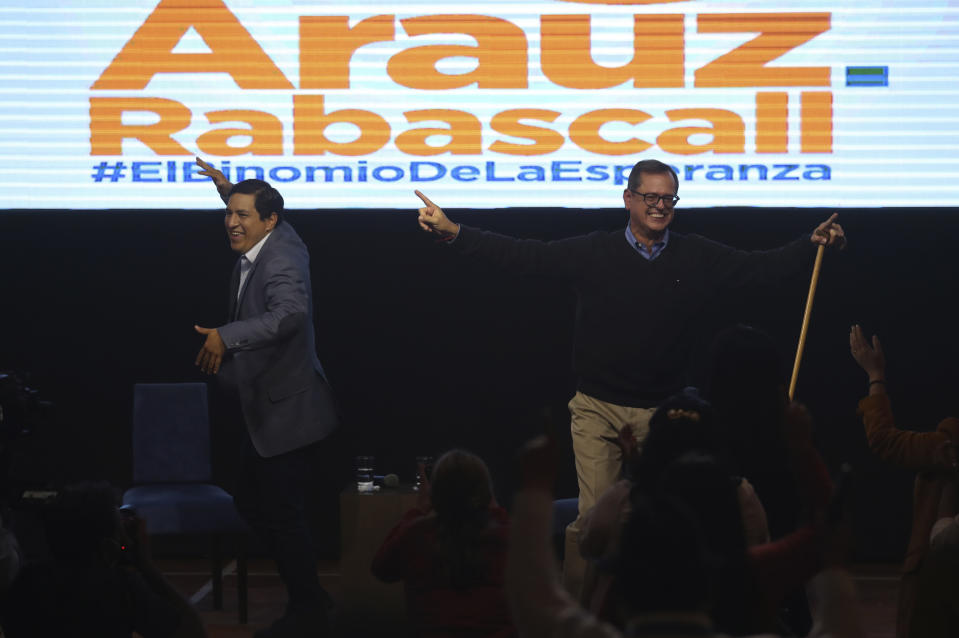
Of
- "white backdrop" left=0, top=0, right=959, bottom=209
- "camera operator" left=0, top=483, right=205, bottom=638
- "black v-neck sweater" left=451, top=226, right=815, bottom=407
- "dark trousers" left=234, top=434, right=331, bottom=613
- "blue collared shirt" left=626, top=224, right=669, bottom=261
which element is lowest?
"dark trousers" left=234, top=434, right=331, bottom=613

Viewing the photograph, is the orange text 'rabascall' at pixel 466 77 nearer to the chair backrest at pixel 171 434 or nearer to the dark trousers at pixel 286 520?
the chair backrest at pixel 171 434

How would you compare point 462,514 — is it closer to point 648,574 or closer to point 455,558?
point 455,558

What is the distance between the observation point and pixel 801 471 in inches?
72.8

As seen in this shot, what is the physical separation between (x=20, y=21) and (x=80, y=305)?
127cm

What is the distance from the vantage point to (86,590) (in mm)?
2191

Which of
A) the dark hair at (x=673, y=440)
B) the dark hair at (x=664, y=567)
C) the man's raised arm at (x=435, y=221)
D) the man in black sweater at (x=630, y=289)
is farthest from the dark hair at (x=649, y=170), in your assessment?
the dark hair at (x=664, y=567)

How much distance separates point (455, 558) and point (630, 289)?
177cm

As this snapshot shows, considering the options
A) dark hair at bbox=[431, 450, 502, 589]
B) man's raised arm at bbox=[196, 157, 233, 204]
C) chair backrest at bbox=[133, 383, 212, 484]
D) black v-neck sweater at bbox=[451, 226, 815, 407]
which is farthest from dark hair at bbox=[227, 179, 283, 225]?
dark hair at bbox=[431, 450, 502, 589]

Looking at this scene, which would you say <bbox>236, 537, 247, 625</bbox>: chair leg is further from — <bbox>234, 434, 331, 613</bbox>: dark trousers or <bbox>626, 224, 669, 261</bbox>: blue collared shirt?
<bbox>626, 224, 669, 261</bbox>: blue collared shirt

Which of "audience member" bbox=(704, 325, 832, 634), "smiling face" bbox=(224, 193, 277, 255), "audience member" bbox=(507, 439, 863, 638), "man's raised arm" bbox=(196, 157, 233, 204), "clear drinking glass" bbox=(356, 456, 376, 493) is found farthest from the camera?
"man's raised arm" bbox=(196, 157, 233, 204)

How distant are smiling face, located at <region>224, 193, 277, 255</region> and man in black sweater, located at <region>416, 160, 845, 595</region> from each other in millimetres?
605

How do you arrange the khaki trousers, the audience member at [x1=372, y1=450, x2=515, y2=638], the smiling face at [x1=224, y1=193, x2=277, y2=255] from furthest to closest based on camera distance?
the smiling face at [x1=224, y1=193, x2=277, y2=255] < the khaki trousers < the audience member at [x1=372, y1=450, x2=515, y2=638]

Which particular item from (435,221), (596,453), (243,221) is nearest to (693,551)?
(596,453)

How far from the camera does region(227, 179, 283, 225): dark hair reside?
4043mm
